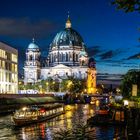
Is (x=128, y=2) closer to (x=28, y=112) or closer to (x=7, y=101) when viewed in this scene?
(x=28, y=112)

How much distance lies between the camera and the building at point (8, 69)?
11950cm

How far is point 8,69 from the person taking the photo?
125 meters

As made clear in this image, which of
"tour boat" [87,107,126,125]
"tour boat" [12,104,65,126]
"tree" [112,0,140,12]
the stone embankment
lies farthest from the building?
"tree" [112,0,140,12]

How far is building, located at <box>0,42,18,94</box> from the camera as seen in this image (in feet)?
392

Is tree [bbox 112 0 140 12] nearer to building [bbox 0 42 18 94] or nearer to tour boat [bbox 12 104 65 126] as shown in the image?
tour boat [bbox 12 104 65 126]

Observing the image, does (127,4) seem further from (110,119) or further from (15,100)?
(15,100)

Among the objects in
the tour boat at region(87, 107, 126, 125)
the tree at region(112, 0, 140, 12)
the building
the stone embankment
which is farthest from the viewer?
the building

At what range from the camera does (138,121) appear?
39938 mm

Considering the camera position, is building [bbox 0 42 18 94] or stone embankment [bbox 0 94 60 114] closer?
stone embankment [bbox 0 94 60 114]

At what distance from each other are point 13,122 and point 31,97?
6531cm

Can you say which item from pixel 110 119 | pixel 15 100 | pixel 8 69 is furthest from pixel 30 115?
pixel 8 69

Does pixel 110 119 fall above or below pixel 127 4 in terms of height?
below

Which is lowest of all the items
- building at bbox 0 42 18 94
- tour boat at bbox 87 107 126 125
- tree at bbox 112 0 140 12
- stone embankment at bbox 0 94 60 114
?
tour boat at bbox 87 107 126 125

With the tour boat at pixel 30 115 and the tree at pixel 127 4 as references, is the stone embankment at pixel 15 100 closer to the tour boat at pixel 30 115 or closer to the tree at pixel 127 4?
the tour boat at pixel 30 115
